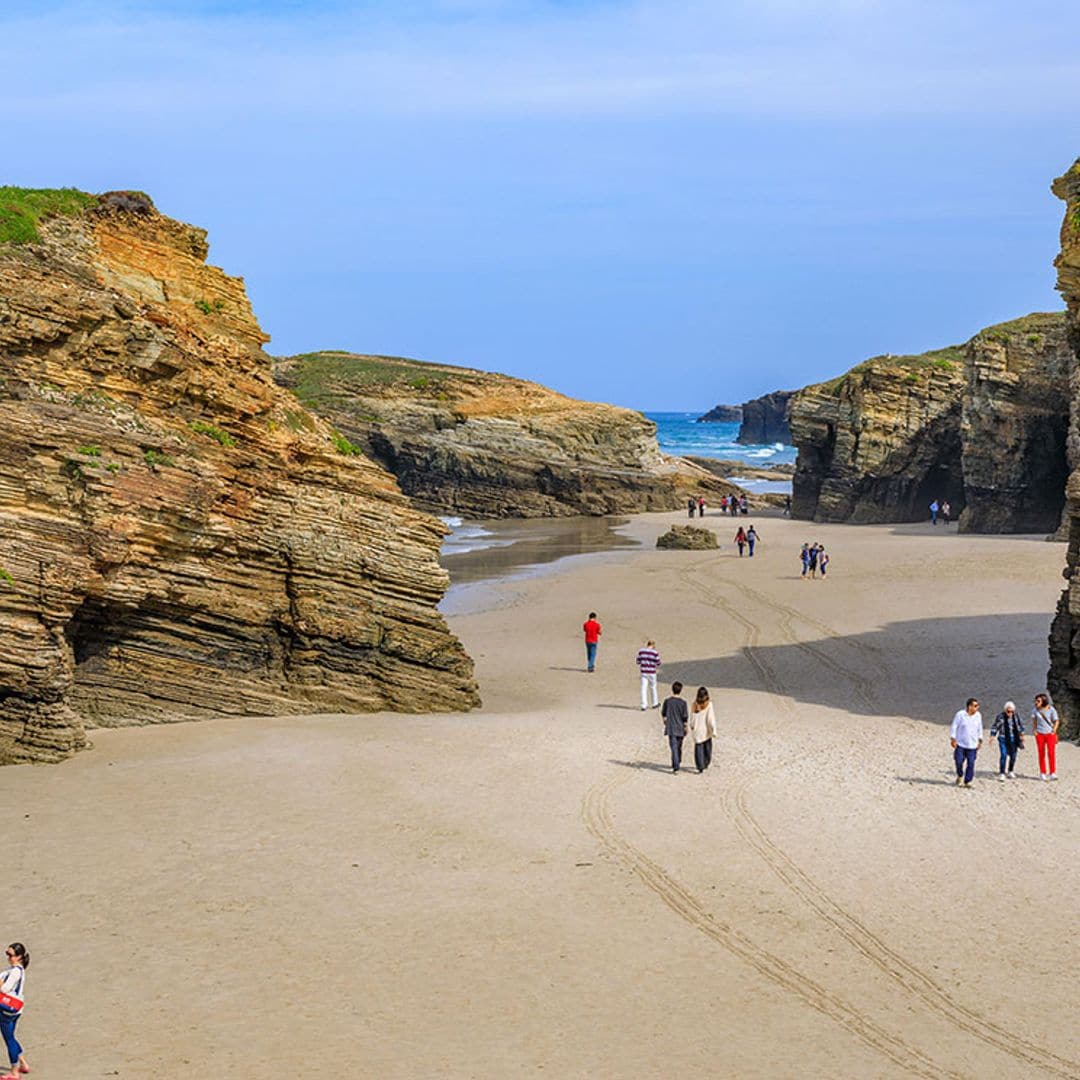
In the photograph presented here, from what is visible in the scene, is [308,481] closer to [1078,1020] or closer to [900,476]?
[1078,1020]

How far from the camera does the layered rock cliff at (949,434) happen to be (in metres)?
54.8

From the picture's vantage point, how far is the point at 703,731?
20.1 meters

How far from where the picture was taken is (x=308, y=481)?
76.3 feet

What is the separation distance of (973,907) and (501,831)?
18.5 ft

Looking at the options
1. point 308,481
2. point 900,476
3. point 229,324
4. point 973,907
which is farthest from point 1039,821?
point 900,476

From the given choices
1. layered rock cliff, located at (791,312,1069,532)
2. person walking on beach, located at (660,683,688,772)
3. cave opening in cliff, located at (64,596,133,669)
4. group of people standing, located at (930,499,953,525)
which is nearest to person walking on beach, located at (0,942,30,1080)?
cave opening in cliff, located at (64,596,133,669)

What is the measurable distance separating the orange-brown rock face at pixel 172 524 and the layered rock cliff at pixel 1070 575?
10.1 metres

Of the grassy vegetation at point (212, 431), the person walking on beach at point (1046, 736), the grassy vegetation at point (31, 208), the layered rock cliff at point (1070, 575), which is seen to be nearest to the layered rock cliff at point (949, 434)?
the layered rock cliff at point (1070, 575)

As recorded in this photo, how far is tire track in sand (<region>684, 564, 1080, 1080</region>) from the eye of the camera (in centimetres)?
1125

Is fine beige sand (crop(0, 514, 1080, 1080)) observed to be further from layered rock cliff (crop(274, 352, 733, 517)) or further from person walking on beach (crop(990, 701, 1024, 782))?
layered rock cliff (crop(274, 352, 733, 517))

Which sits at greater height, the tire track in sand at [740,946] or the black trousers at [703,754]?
the black trousers at [703,754]

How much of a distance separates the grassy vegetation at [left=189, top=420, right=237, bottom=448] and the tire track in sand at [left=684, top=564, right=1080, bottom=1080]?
9.88 meters

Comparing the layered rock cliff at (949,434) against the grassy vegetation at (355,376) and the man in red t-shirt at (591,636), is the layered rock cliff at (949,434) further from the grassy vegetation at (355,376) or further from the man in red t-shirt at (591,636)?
the man in red t-shirt at (591,636)

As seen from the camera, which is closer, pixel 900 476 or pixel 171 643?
pixel 171 643
